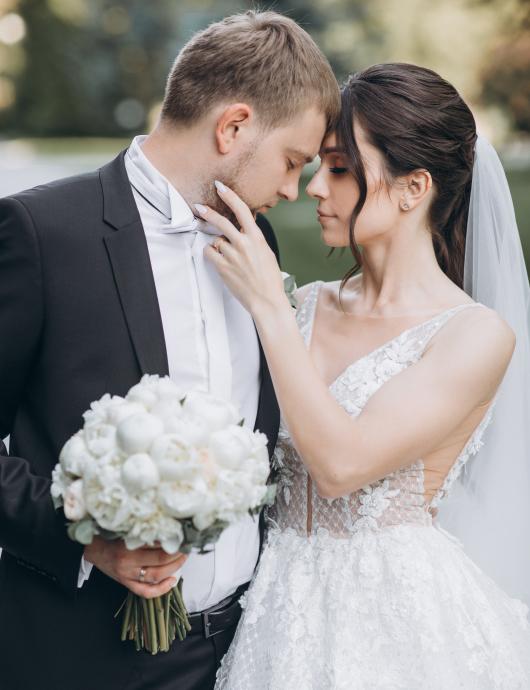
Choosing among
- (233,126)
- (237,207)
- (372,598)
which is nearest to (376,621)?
(372,598)

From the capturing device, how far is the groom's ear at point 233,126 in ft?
7.88

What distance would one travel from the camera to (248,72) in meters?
2.40

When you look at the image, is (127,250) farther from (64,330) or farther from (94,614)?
(94,614)

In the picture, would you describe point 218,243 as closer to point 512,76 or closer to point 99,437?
point 99,437

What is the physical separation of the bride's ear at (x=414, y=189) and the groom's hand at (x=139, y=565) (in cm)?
140

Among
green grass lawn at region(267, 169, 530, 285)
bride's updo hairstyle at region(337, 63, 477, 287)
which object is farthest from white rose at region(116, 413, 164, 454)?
green grass lawn at region(267, 169, 530, 285)

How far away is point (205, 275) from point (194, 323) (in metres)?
0.17

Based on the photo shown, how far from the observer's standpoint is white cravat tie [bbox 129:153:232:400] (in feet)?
7.82

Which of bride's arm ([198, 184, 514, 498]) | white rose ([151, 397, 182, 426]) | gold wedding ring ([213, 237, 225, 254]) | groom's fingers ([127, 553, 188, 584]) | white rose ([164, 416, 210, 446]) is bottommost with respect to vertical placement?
groom's fingers ([127, 553, 188, 584])

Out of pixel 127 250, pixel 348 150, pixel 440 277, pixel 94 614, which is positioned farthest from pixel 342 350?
pixel 94 614

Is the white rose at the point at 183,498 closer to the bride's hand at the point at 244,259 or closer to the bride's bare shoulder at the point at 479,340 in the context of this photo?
the bride's hand at the point at 244,259

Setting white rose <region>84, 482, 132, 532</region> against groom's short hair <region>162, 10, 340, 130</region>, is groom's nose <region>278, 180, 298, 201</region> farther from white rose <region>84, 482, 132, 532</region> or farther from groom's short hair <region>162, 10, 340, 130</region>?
white rose <region>84, 482, 132, 532</region>

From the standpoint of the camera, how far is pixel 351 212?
9.16 feet

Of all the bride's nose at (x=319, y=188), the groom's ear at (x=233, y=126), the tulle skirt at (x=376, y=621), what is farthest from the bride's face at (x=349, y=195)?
the tulle skirt at (x=376, y=621)
